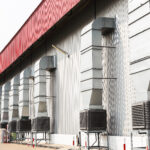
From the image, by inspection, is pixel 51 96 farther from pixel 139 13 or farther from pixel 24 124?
pixel 139 13

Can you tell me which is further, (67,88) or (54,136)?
(54,136)

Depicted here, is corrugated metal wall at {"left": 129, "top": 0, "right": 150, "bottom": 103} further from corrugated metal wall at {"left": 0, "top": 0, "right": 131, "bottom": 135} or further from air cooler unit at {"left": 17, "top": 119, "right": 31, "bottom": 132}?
air cooler unit at {"left": 17, "top": 119, "right": 31, "bottom": 132}

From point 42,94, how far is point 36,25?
596 cm

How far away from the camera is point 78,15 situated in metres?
24.8

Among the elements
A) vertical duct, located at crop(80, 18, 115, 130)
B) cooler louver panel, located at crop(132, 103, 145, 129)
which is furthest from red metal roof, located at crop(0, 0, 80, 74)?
cooler louver panel, located at crop(132, 103, 145, 129)

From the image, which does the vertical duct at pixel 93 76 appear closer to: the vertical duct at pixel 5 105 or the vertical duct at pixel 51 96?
the vertical duct at pixel 51 96

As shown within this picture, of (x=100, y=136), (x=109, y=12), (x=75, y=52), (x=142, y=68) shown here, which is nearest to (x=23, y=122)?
(x=75, y=52)

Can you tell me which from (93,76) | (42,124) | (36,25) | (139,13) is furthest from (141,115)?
(36,25)

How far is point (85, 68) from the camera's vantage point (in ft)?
65.7

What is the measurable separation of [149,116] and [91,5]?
1074 centimetres

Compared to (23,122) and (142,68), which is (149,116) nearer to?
(142,68)

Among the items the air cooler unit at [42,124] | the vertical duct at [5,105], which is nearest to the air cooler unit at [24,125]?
the air cooler unit at [42,124]

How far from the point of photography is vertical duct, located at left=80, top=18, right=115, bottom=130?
19.2 m

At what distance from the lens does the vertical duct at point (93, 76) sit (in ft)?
Result: 62.9
